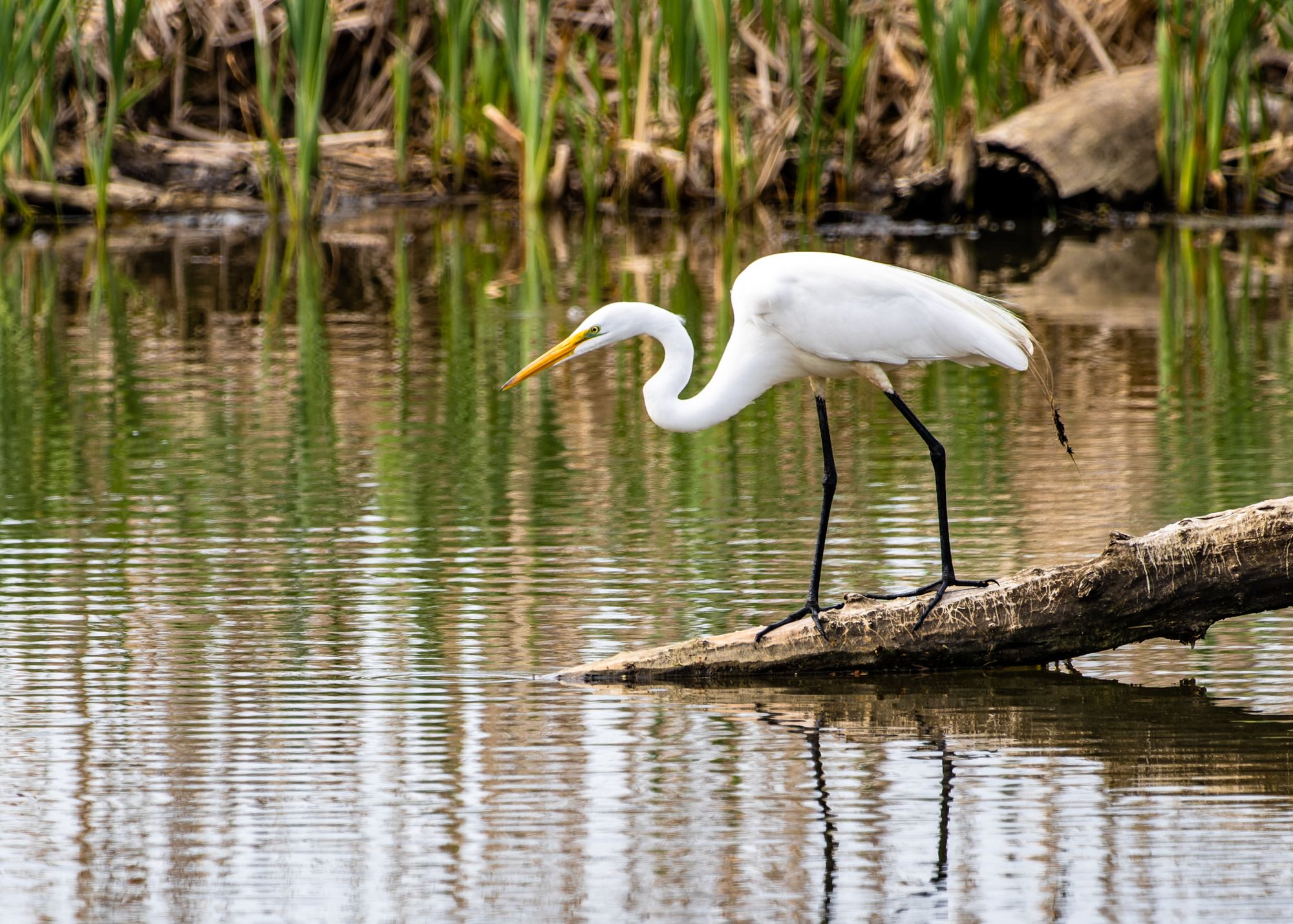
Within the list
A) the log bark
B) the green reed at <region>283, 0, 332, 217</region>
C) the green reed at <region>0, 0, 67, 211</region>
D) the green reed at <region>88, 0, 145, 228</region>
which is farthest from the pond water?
the log bark

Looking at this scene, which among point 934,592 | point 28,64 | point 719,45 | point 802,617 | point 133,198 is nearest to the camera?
point 802,617

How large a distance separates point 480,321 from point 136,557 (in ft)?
20.0

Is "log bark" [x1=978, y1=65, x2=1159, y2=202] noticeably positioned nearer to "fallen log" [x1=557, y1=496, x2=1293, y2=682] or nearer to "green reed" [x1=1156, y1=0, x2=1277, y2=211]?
"green reed" [x1=1156, y1=0, x2=1277, y2=211]

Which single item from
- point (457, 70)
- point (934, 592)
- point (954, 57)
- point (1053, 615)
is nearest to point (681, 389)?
point (934, 592)

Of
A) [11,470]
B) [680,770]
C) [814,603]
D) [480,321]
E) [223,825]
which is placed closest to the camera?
[223,825]

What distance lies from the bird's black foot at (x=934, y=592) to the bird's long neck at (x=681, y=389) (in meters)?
0.75

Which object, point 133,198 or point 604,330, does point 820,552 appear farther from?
point 133,198

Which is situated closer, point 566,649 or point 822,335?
point 566,649

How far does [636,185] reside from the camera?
20.0 meters

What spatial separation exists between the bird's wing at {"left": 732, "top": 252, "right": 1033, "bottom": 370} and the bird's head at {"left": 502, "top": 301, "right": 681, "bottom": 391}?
1.02 feet

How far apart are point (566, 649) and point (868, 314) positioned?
138cm

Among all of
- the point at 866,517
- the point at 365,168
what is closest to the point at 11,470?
the point at 866,517

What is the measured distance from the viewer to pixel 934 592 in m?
6.16

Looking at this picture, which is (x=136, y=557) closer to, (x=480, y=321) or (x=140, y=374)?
(x=140, y=374)
